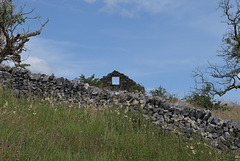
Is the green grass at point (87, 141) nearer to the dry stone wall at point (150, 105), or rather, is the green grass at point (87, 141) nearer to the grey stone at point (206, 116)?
the dry stone wall at point (150, 105)

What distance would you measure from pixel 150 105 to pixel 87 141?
332 centimetres

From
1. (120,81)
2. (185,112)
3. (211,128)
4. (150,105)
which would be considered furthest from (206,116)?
(120,81)

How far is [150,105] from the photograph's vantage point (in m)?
8.57

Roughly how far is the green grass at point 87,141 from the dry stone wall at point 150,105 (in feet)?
1.68

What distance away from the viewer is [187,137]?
304 inches

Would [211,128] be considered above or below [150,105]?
below

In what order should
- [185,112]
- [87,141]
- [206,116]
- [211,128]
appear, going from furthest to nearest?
1. [185,112]
2. [206,116]
3. [211,128]
4. [87,141]

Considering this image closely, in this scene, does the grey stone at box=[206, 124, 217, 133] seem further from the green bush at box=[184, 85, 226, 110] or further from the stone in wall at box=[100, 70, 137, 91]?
the stone in wall at box=[100, 70, 137, 91]

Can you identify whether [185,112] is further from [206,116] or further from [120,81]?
[120,81]

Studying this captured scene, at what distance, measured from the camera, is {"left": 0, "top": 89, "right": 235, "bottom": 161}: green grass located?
4730mm

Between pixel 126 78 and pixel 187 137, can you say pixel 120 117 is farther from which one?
pixel 126 78

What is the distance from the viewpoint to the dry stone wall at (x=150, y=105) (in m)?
7.59

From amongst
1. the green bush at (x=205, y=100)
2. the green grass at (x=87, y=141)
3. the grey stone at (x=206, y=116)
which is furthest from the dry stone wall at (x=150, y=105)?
the green bush at (x=205, y=100)

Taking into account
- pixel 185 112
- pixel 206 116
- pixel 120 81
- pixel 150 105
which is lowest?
pixel 206 116
